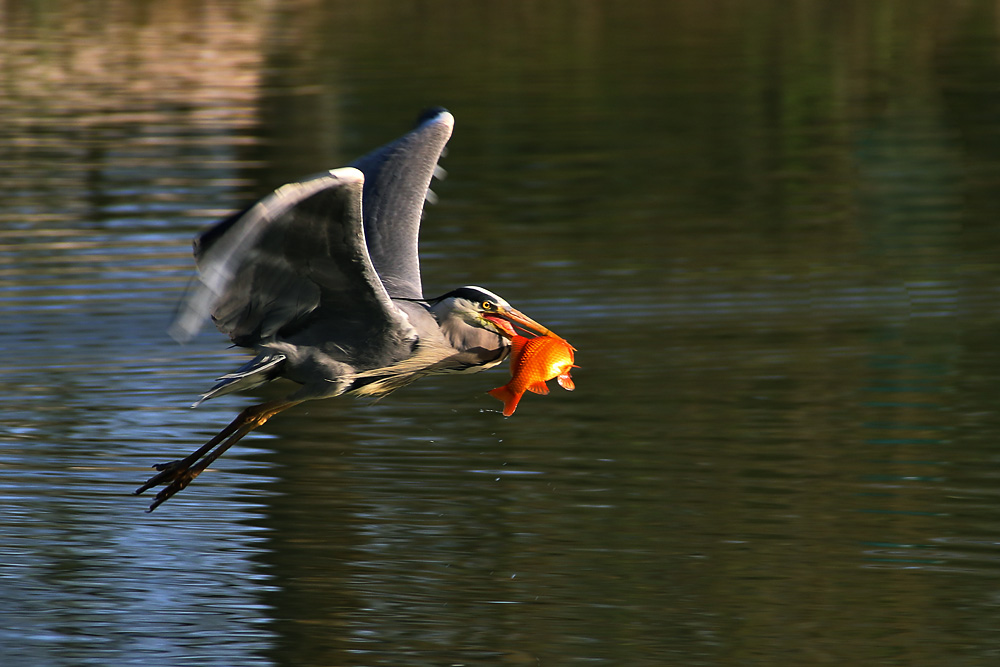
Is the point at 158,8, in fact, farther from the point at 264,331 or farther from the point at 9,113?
the point at 264,331

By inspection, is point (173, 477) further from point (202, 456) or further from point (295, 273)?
point (295, 273)

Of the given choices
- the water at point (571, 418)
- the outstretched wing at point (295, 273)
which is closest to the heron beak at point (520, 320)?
the outstretched wing at point (295, 273)

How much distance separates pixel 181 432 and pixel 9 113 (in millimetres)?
14522

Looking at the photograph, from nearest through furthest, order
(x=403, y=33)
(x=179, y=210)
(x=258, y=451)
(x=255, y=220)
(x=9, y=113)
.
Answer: (x=255, y=220) < (x=258, y=451) < (x=179, y=210) < (x=9, y=113) < (x=403, y=33)

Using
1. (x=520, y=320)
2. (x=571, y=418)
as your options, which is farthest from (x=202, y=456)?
(x=571, y=418)

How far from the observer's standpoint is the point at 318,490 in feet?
25.8

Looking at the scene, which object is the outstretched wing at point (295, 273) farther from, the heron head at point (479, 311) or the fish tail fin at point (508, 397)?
the fish tail fin at point (508, 397)

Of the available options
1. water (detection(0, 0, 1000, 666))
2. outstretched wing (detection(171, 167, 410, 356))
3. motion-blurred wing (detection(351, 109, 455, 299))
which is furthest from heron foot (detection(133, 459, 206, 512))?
motion-blurred wing (detection(351, 109, 455, 299))

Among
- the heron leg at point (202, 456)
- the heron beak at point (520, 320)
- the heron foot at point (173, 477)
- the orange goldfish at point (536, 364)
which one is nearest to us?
the orange goldfish at point (536, 364)

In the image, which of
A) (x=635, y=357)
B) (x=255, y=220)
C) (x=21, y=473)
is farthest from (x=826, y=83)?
(x=255, y=220)

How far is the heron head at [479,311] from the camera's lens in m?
6.93

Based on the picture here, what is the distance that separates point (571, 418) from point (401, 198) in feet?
6.10

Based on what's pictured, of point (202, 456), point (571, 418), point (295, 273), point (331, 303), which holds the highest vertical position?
point (295, 273)

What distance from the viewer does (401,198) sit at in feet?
26.2
